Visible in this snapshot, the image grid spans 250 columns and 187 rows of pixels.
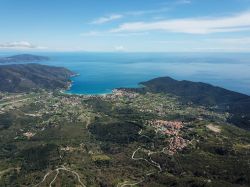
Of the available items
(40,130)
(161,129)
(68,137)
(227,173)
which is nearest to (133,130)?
(161,129)

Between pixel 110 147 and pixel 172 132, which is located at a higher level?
pixel 172 132

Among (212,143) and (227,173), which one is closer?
(227,173)

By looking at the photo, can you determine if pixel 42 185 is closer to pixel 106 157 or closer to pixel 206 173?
pixel 106 157

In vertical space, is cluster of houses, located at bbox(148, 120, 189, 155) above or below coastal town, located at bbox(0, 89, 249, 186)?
above

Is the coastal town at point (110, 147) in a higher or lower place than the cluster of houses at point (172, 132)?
lower

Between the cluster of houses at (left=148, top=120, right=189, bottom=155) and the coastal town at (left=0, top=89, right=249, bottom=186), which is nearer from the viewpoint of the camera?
the coastal town at (left=0, top=89, right=249, bottom=186)

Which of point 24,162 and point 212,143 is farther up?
point 212,143

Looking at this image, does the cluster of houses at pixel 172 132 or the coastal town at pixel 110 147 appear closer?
the coastal town at pixel 110 147

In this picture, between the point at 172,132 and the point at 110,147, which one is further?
the point at 172,132

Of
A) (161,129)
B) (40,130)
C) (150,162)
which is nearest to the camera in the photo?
(150,162)

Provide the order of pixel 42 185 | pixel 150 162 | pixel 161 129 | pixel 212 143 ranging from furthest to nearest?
1. pixel 161 129
2. pixel 212 143
3. pixel 150 162
4. pixel 42 185
